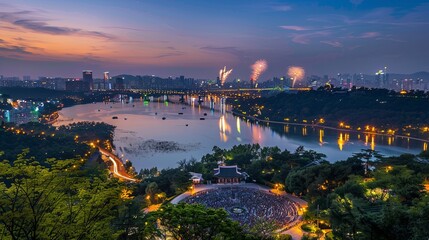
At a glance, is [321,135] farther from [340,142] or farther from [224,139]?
[224,139]

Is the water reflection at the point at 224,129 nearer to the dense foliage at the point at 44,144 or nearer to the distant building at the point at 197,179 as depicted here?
the dense foliage at the point at 44,144

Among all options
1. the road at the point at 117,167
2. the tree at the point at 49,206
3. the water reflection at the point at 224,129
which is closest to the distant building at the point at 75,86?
the water reflection at the point at 224,129

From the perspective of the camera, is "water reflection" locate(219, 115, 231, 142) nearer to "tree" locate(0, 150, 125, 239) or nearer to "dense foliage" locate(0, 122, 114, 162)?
"dense foliage" locate(0, 122, 114, 162)

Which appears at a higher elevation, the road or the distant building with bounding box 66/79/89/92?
the distant building with bounding box 66/79/89/92

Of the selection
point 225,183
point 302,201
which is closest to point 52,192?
point 302,201

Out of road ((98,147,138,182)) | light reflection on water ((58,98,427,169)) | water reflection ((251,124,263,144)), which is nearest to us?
road ((98,147,138,182))

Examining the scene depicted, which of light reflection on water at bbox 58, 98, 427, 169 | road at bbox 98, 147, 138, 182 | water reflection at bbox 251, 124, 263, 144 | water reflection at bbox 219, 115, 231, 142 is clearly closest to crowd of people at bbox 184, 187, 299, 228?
road at bbox 98, 147, 138, 182

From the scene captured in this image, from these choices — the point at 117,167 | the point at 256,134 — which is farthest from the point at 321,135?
the point at 117,167
